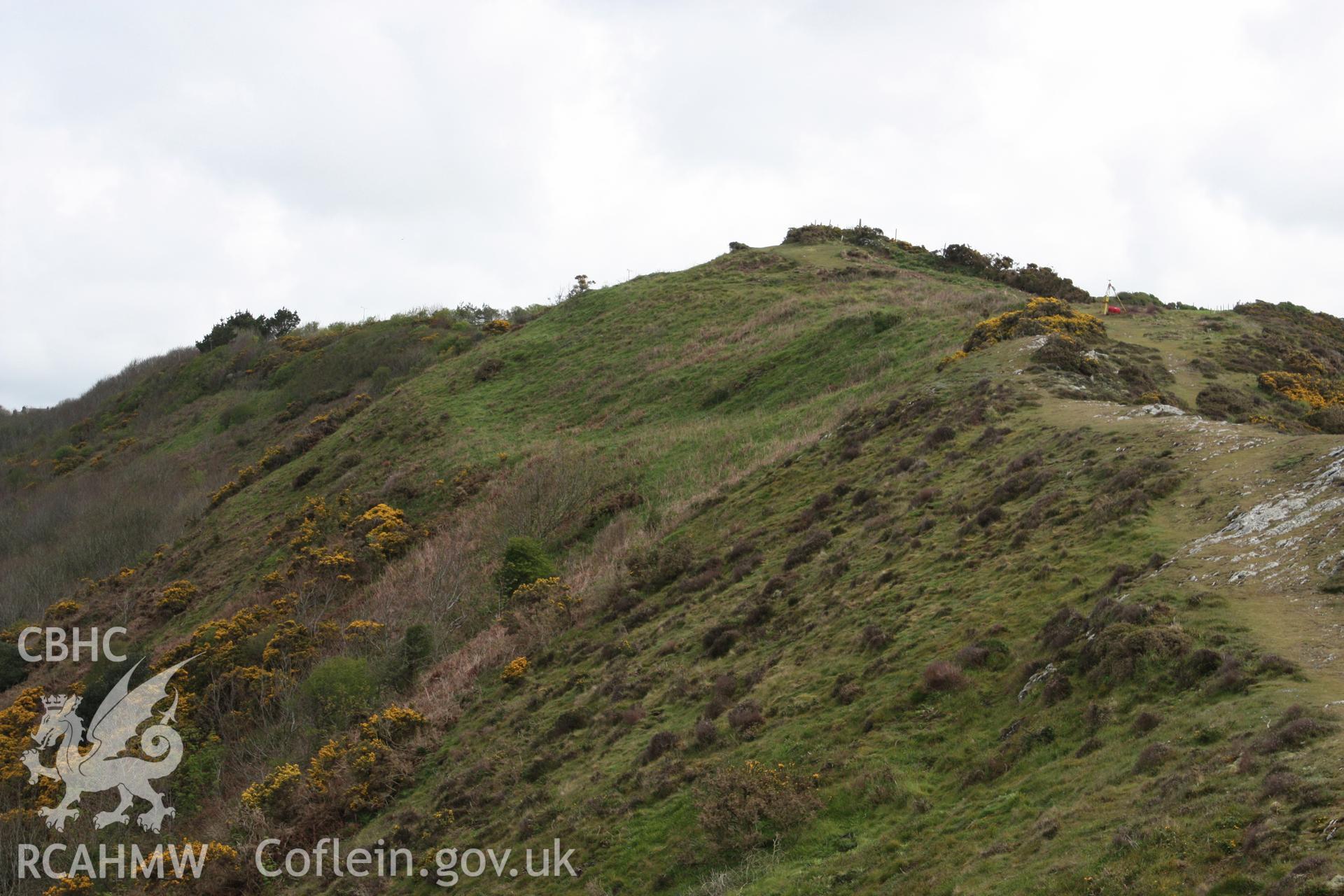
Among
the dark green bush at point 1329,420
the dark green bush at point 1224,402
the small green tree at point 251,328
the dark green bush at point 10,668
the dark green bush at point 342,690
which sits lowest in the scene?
the dark green bush at point 342,690

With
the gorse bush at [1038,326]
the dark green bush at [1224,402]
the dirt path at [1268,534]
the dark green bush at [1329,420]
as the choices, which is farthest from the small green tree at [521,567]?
the dark green bush at [1329,420]

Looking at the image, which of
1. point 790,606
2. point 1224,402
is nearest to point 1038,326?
point 1224,402

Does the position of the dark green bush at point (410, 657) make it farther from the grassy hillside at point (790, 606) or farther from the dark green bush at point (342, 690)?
the dark green bush at point (342, 690)

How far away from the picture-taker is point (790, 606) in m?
17.8

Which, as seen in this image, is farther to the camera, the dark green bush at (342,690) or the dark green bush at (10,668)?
the dark green bush at (10,668)

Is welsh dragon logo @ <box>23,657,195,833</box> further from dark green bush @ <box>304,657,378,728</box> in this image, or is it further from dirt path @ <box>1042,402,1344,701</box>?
dirt path @ <box>1042,402,1344,701</box>

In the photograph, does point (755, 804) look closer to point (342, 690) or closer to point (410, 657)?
point (342, 690)

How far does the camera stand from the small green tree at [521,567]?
86.6 ft

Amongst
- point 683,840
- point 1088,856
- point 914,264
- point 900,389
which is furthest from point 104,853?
point 914,264

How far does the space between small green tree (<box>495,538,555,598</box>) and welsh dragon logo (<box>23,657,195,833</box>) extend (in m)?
8.41

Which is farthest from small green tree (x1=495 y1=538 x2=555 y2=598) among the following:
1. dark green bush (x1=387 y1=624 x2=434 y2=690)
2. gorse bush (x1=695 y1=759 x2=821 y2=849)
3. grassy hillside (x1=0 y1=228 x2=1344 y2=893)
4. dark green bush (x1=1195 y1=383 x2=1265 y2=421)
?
dark green bush (x1=1195 y1=383 x2=1265 y2=421)

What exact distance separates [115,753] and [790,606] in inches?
706

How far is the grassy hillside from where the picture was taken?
376 inches

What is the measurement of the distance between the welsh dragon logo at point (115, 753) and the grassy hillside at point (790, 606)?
81cm
